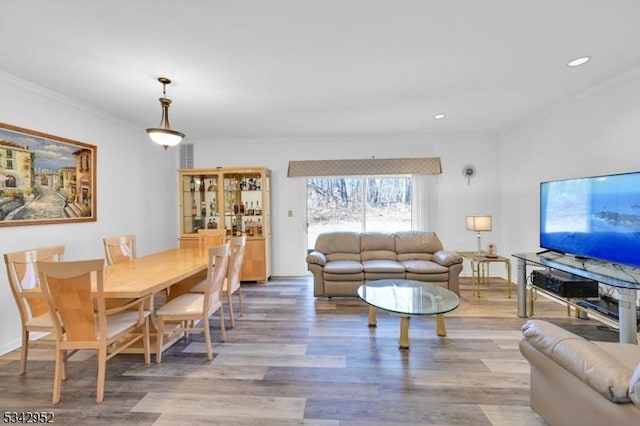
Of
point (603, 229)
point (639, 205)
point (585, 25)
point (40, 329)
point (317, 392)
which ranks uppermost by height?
point (585, 25)

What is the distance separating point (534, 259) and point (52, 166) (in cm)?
523

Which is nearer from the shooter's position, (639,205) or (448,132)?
(639,205)

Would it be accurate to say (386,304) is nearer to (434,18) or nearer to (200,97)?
(434,18)

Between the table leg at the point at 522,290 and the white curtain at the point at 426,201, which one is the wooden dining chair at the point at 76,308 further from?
the white curtain at the point at 426,201

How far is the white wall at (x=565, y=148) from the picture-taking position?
2.77 metres

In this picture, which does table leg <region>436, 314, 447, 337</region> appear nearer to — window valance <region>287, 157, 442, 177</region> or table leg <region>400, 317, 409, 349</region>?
table leg <region>400, 317, 409, 349</region>

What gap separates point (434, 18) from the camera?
1.88 m

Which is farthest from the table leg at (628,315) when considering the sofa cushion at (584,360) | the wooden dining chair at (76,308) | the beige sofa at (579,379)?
the wooden dining chair at (76,308)

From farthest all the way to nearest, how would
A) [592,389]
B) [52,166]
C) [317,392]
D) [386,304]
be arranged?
[52,166] → [386,304] → [317,392] → [592,389]

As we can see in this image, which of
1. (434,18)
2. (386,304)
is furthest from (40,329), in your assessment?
(434,18)

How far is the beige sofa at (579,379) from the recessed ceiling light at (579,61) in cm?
225

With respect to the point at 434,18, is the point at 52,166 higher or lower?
lower

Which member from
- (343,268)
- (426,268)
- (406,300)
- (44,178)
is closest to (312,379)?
(406,300)

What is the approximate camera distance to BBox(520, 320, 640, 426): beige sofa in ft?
3.87
